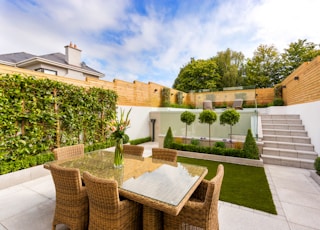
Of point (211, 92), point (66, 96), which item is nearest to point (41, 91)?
point (66, 96)

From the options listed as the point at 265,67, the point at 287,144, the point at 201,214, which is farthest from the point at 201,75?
the point at 201,214

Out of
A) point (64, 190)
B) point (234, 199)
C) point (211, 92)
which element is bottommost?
point (234, 199)

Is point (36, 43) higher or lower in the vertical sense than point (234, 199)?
higher

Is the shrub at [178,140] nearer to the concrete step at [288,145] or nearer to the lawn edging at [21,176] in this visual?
the concrete step at [288,145]

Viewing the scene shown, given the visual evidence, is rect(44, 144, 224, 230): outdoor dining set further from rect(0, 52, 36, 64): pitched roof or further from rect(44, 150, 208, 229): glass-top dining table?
rect(0, 52, 36, 64): pitched roof

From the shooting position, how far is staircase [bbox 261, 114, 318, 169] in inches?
173

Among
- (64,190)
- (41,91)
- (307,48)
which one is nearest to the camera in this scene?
(64,190)

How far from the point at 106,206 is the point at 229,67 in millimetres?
21303

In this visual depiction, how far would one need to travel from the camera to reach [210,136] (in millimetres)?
6023

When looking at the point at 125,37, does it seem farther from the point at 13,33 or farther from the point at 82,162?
the point at 82,162

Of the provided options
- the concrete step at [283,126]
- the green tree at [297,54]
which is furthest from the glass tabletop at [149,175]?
the green tree at [297,54]

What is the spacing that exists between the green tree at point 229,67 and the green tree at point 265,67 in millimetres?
2895

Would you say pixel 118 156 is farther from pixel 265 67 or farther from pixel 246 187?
pixel 265 67

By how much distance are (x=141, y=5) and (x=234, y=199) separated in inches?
281
